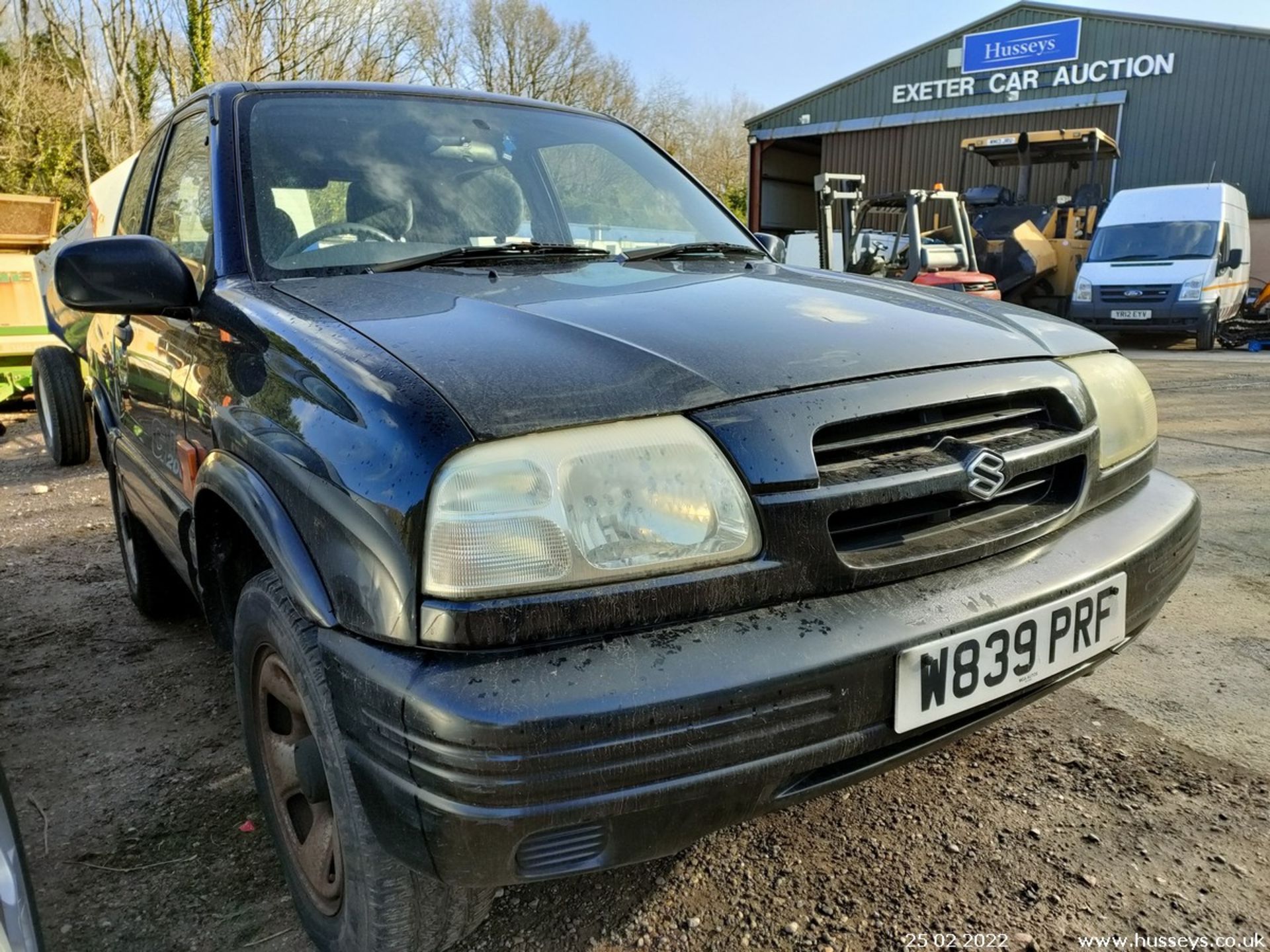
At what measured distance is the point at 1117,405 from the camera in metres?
1.85

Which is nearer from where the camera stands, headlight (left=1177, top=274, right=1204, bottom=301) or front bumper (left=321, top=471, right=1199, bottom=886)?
front bumper (left=321, top=471, right=1199, bottom=886)

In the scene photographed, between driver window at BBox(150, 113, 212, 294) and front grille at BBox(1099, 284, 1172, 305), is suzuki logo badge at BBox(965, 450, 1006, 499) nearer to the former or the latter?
driver window at BBox(150, 113, 212, 294)

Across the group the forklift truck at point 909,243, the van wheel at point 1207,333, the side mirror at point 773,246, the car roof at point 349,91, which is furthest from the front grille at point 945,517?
the van wheel at point 1207,333

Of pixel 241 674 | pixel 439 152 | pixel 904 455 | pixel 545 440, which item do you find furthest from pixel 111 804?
pixel 904 455

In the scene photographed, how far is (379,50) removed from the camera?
1958 cm

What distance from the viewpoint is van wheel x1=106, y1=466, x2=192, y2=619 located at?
295 cm

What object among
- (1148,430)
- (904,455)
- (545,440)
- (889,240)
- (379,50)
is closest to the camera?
(545,440)

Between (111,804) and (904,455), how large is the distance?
1.91 metres

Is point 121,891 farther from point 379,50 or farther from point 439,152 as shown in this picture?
point 379,50

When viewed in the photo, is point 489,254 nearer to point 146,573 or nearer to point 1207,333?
point 146,573

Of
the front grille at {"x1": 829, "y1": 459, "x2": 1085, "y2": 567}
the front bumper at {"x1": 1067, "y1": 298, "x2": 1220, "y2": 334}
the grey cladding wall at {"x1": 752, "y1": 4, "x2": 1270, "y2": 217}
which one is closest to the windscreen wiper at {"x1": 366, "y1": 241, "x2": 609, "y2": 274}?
the front grille at {"x1": 829, "y1": 459, "x2": 1085, "y2": 567}

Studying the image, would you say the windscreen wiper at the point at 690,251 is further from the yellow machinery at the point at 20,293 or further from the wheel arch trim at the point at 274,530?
the yellow machinery at the point at 20,293

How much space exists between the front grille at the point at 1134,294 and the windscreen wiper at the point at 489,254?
474 inches

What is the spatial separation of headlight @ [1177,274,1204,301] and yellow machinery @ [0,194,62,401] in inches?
490
